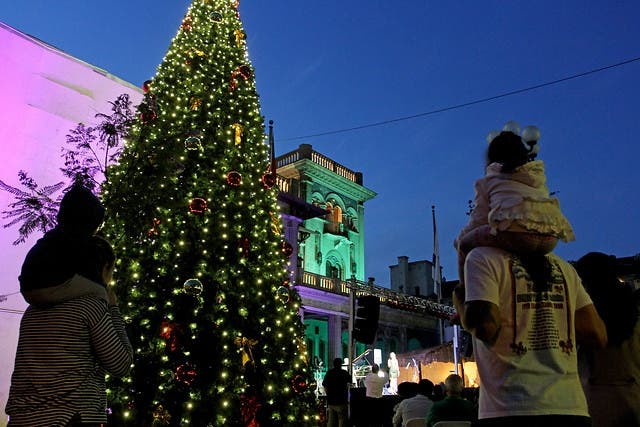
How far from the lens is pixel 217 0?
10.0m

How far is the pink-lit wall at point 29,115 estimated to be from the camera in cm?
948

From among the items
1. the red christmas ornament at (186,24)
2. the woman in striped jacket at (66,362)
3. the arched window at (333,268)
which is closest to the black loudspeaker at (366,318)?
the red christmas ornament at (186,24)

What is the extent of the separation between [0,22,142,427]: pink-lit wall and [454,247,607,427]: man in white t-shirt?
9.83m

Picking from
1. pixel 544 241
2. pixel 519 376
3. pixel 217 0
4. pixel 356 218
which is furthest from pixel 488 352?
pixel 356 218

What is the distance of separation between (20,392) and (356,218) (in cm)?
2936

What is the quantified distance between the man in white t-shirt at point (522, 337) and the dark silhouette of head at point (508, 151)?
0.39m

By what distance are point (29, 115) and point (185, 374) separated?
7136 mm

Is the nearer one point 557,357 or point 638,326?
point 557,357

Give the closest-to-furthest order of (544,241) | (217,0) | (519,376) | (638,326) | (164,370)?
(519,376) < (544,241) < (638,326) < (164,370) < (217,0)

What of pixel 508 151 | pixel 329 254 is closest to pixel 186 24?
pixel 508 151

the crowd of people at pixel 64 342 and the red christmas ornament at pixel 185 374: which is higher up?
the crowd of people at pixel 64 342

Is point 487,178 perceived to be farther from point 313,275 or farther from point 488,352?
point 313,275

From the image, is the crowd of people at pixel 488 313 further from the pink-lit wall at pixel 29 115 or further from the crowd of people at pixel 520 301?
the pink-lit wall at pixel 29 115

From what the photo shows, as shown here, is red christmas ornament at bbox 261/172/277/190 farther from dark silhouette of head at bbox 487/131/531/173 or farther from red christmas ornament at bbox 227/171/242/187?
dark silhouette of head at bbox 487/131/531/173
